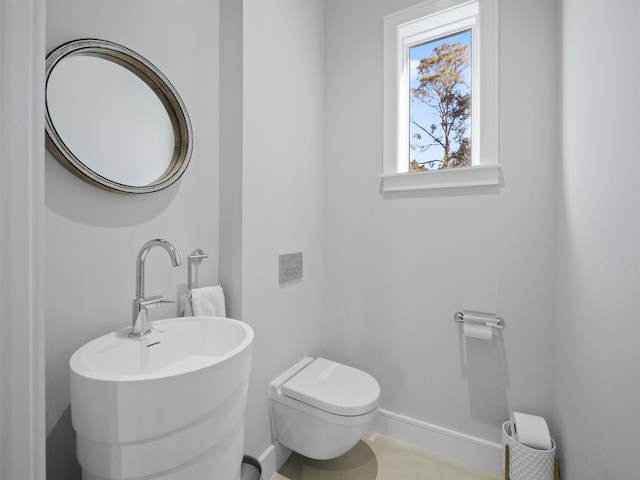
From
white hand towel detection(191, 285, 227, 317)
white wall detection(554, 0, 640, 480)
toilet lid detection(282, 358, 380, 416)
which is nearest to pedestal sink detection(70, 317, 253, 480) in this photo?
white hand towel detection(191, 285, 227, 317)

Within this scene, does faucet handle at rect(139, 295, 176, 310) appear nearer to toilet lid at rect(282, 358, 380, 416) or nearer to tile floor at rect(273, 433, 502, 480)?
toilet lid at rect(282, 358, 380, 416)

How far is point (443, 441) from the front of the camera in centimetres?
162

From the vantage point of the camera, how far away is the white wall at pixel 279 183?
4.54 ft

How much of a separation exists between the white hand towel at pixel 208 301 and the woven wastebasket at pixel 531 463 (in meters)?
1.37

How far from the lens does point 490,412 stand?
1527 millimetres

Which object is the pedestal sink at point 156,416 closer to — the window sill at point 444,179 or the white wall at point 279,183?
the white wall at point 279,183

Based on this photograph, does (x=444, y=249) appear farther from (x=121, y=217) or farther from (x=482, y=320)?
(x=121, y=217)

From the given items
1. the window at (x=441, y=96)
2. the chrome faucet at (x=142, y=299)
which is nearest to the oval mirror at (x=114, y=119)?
the chrome faucet at (x=142, y=299)

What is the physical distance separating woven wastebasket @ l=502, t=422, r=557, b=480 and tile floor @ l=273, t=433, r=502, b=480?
0.89ft

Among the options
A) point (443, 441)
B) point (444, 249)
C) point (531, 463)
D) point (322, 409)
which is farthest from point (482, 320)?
point (322, 409)

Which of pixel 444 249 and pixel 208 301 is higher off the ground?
pixel 444 249

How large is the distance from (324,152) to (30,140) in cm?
162

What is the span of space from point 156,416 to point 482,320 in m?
1.43

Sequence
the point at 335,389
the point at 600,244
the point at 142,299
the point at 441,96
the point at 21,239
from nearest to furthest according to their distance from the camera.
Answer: the point at 21,239
the point at 600,244
the point at 142,299
the point at 335,389
the point at 441,96
